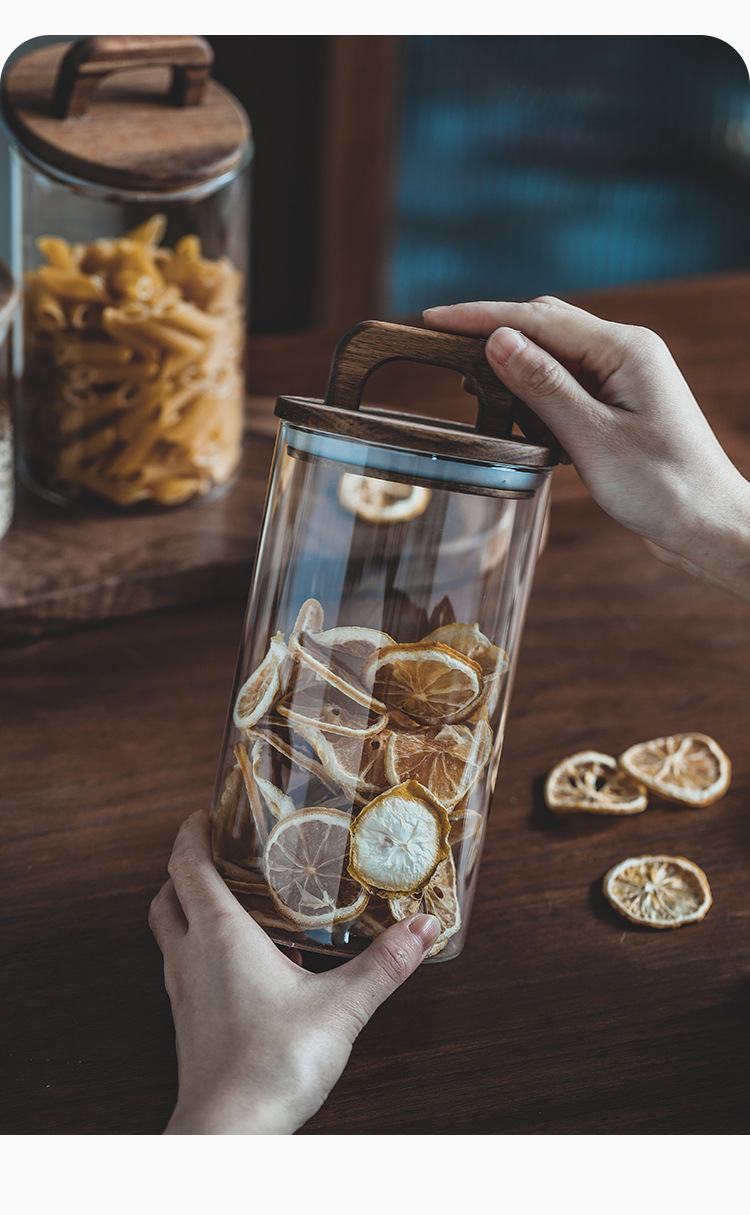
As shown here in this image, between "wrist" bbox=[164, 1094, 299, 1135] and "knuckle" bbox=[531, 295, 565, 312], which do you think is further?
"knuckle" bbox=[531, 295, 565, 312]

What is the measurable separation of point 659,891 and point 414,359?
0.39m

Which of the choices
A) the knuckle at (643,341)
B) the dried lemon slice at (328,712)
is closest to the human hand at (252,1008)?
the dried lemon slice at (328,712)

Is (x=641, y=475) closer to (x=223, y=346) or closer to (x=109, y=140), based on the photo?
(x=223, y=346)

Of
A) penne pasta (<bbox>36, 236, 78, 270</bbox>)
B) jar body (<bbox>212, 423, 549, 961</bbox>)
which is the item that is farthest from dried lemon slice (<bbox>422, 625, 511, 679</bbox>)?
penne pasta (<bbox>36, 236, 78, 270</bbox>)

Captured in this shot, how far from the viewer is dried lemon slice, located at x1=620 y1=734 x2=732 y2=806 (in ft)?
2.52

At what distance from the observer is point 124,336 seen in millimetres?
867

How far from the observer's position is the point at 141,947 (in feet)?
2.11

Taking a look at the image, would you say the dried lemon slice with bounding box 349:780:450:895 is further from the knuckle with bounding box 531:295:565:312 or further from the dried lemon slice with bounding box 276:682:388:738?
the knuckle with bounding box 531:295:565:312

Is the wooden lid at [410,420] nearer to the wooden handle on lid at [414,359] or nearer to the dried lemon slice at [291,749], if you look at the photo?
the wooden handle on lid at [414,359]

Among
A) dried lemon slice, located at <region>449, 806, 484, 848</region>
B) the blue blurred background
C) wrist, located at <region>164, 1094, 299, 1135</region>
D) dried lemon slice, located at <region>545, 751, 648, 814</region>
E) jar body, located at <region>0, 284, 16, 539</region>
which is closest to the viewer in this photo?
wrist, located at <region>164, 1094, 299, 1135</region>

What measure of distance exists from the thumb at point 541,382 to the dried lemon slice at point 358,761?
0.67ft

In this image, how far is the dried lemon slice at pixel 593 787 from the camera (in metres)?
0.75

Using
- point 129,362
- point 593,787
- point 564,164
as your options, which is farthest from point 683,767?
point 564,164

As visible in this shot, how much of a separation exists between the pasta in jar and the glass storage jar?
0.11 ft
